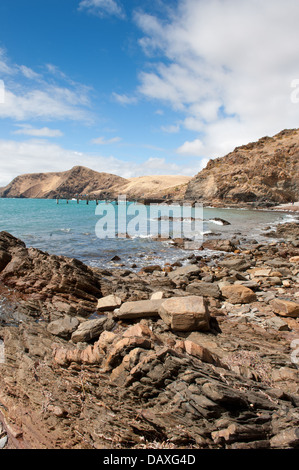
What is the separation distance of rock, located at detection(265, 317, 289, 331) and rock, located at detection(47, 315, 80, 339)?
5017 mm

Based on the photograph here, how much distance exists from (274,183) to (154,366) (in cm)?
7885

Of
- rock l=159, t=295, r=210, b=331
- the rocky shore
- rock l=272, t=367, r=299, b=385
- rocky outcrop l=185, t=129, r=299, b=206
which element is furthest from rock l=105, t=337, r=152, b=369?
rocky outcrop l=185, t=129, r=299, b=206

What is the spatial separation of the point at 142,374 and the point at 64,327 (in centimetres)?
255

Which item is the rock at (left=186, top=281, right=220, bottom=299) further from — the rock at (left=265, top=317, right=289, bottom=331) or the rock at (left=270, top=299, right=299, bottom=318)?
the rock at (left=265, top=317, right=289, bottom=331)

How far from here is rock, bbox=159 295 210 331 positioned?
519 centimetres

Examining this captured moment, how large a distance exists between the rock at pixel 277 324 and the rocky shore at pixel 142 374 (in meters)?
0.02

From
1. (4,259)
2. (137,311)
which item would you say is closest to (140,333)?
(137,311)

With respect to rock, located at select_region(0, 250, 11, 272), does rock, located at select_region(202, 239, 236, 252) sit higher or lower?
lower

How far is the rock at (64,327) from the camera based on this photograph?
493cm

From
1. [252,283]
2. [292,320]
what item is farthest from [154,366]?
[252,283]

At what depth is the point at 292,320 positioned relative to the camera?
6.64 metres

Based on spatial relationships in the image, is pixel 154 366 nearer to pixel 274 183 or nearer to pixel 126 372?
pixel 126 372

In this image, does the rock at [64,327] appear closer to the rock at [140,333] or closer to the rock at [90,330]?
the rock at [90,330]

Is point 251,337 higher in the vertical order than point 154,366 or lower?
lower
